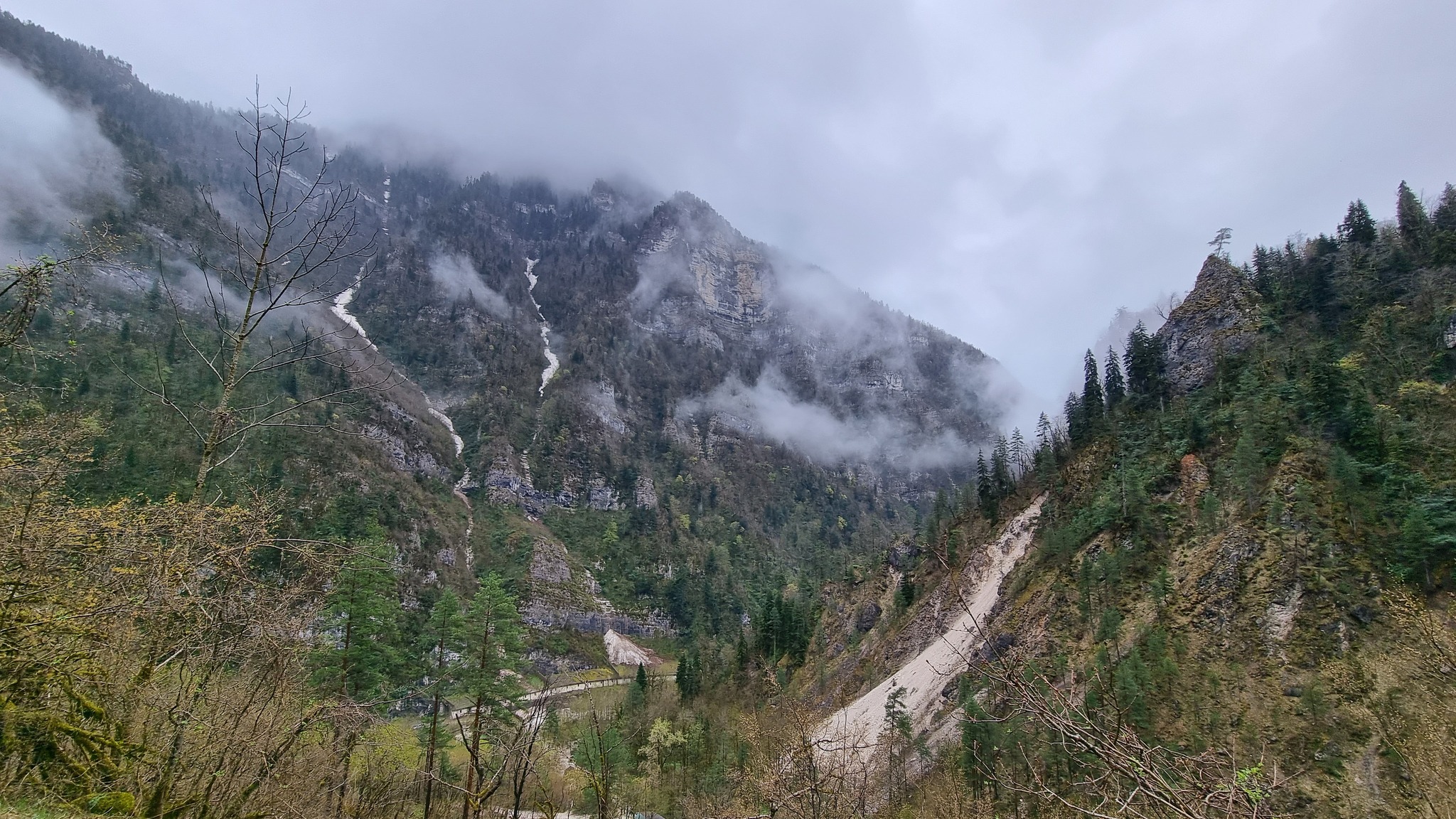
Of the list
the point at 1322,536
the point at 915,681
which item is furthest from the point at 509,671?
the point at 1322,536

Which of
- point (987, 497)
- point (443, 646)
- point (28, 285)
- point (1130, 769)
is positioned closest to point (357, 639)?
point (443, 646)

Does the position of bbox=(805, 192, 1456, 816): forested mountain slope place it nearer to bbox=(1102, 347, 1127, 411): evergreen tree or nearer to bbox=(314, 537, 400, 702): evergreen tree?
bbox=(1102, 347, 1127, 411): evergreen tree

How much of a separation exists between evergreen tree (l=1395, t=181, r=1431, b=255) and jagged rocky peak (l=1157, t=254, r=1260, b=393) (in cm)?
1053

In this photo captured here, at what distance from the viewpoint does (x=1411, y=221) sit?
53188 mm

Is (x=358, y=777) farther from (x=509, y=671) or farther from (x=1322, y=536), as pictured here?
(x=1322, y=536)

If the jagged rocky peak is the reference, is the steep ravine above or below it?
below

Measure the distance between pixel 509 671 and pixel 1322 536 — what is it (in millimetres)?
43100

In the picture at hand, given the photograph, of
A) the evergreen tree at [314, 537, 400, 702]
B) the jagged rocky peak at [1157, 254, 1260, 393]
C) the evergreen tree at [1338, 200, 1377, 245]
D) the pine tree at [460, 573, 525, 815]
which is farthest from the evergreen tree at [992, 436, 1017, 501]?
the evergreen tree at [314, 537, 400, 702]

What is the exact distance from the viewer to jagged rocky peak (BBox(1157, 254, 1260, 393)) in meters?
57.3

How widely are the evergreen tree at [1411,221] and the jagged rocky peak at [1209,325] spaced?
10.5 m

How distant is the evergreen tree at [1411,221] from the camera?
169 feet

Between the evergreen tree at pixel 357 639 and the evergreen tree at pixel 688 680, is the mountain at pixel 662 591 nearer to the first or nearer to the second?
the evergreen tree at pixel 357 639

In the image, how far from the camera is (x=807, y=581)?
411ft

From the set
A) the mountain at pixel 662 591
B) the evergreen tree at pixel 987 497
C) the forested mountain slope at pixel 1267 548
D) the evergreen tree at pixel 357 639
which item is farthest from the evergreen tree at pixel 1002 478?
the evergreen tree at pixel 357 639
